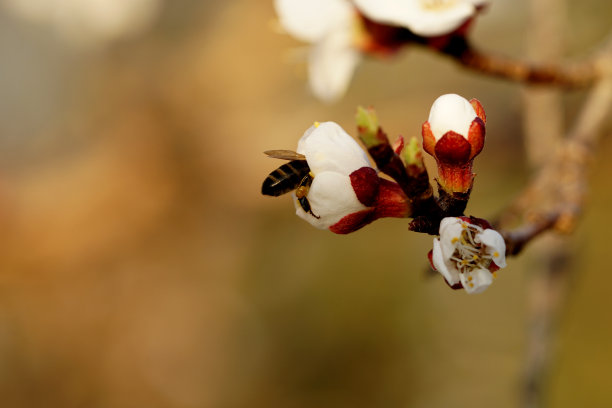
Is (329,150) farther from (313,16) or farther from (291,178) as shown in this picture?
(313,16)

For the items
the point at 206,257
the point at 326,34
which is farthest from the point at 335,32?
the point at 206,257

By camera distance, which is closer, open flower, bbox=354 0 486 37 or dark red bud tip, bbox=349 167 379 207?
dark red bud tip, bbox=349 167 379 207

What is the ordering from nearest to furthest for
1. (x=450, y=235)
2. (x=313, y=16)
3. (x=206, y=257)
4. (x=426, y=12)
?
(x=450, y=235) → (x=426, y=12) → (x=313, y=16) → (x=206, y=257)

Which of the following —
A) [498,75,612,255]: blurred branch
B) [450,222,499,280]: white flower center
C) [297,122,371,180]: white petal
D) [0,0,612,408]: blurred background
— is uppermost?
[297,122,371,180]: white petal

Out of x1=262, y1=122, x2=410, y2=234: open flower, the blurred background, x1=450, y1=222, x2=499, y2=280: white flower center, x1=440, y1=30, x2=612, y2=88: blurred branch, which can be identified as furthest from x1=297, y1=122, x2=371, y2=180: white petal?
the blurred background

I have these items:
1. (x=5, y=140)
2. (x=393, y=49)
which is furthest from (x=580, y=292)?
(x=5, y=140)

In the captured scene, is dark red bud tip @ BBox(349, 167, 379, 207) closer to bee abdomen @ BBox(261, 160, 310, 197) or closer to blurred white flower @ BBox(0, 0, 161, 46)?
bee abdomen @ BBox(261, 160, 310, 197)
